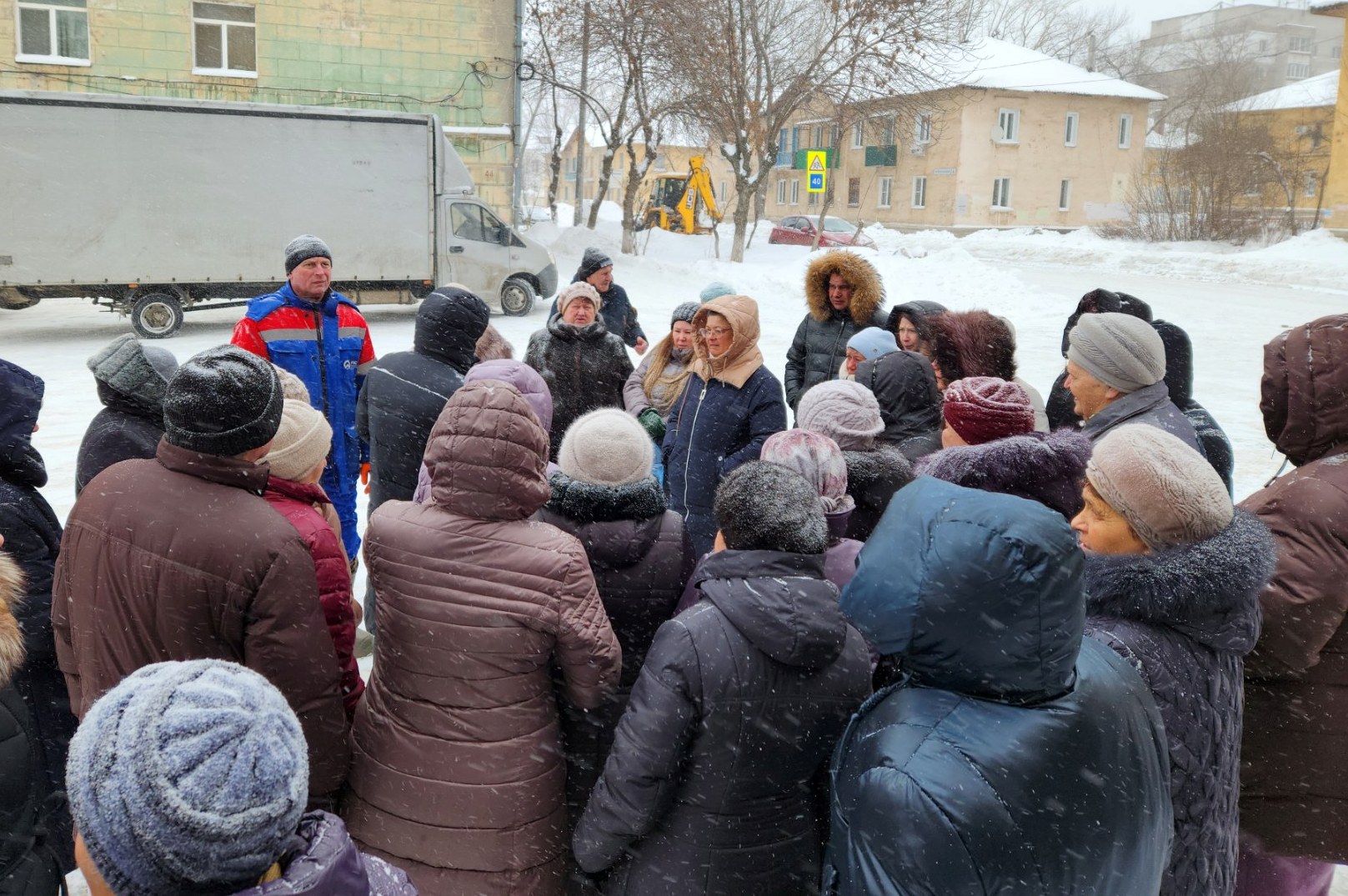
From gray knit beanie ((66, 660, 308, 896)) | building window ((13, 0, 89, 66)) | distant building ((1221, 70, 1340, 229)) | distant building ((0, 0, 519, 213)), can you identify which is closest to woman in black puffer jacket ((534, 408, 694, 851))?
gray knit beanie ((66, 660, 308, 896))

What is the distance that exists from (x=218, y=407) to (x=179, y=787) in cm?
116

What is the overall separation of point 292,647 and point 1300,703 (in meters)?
2.37

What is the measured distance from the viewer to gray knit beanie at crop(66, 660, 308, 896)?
1172mm

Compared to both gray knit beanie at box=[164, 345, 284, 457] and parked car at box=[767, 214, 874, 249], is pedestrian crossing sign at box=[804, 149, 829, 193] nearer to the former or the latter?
parked car at box=[767, 214, 874, 249]

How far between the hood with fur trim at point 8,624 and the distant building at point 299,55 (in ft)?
68.0

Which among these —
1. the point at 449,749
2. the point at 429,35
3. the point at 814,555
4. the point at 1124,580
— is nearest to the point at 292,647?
the point at 449,749

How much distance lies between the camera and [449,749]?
2.21 metres

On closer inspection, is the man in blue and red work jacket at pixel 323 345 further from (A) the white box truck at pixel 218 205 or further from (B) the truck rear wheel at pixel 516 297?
(B) the truck rear wheel at pixel 516 297

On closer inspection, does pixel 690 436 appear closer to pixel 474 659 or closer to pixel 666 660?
pixel 474 659

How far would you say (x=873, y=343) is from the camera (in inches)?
201

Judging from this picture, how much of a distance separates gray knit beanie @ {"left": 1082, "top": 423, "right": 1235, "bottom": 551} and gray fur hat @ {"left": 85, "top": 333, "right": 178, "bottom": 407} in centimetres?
259

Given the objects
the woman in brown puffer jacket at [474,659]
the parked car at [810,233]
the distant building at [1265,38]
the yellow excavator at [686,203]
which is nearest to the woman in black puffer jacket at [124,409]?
the woman in brown puffer jacket at [474,659]

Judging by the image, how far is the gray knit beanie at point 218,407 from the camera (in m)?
2.14

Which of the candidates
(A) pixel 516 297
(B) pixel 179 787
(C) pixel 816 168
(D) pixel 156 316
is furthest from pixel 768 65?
(B) pixel 179 787
